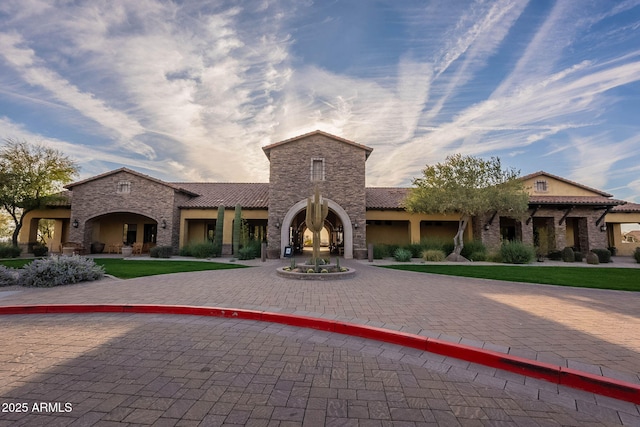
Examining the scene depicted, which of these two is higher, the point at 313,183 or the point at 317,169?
the point at 317,169

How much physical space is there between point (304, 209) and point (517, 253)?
1388 centimetres

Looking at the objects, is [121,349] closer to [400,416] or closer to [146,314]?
[146,314]

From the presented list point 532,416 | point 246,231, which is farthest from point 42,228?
point 532,416

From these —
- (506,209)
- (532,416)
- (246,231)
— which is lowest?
(532,416)

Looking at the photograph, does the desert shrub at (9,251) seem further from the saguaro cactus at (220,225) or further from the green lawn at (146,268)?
the saguaro cactus at (220,225)

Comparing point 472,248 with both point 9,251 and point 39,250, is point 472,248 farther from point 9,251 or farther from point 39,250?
point 39,250

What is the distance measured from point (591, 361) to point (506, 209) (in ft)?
57.7

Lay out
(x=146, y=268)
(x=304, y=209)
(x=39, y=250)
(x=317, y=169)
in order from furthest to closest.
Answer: (x=304, y=209) → (x=39, y=250) → (x=317, y=169) → (x=146, y=268)

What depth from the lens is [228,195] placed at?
24.3 meters

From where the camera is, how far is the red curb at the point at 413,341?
3.06 m

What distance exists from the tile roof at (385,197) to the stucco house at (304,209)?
0.08 meters

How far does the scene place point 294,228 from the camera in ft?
82.0

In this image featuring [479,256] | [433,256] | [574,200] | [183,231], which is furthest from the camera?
[183,231]

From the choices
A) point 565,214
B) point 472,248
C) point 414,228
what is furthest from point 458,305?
point 565,214
